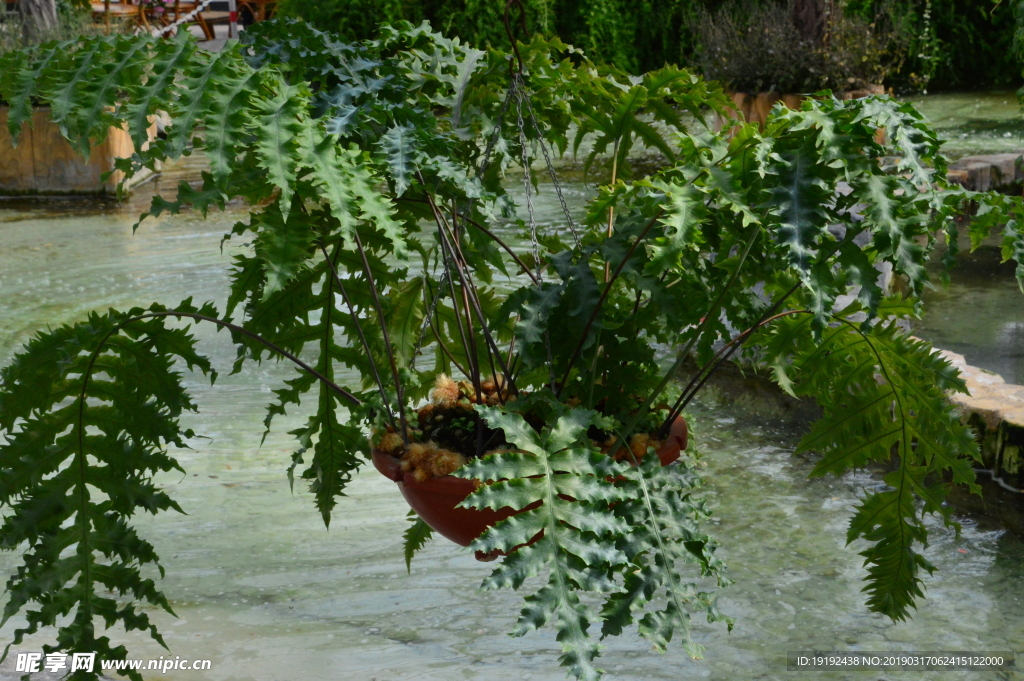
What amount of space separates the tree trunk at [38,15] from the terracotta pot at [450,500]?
26.7ft

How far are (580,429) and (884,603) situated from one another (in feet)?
2.14

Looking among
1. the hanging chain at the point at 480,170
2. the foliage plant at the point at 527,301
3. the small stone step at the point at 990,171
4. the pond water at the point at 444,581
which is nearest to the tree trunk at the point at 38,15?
the pond water at the point at 444,581

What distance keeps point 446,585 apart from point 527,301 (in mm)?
1483

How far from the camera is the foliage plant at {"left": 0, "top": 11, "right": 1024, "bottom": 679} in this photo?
4.30 ft

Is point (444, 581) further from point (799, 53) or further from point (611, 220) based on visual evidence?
point (799, 53)

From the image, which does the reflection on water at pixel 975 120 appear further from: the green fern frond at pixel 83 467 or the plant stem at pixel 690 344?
the green fern frond at pixel 83 467

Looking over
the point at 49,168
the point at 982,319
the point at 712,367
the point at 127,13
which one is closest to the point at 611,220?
the point at 712,367

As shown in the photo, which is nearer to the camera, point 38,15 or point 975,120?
point 38,15

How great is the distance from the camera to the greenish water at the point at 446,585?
251 centimetres

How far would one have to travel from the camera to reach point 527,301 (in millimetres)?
1578

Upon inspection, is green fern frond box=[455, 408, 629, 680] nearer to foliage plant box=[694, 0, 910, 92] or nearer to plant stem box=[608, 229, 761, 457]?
plant stem box=[608, 229, 761, 457]

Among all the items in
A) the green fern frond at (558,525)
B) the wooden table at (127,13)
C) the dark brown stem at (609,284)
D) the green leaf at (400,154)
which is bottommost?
the green fern frond at (558,525)

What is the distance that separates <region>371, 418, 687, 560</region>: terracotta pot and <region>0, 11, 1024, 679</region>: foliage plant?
0.08 metres

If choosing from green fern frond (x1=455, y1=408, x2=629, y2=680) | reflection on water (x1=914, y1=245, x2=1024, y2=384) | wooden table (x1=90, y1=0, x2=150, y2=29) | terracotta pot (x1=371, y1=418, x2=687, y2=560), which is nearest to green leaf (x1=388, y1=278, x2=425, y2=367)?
terracotta pot (x1=371, y1=418, x2=687, y2=560)
